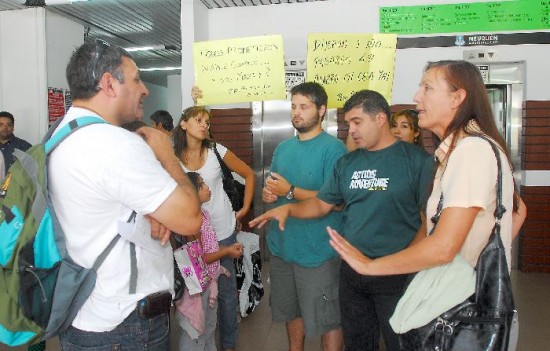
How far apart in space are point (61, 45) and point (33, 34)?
442 millimetres

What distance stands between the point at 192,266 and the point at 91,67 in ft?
3.91

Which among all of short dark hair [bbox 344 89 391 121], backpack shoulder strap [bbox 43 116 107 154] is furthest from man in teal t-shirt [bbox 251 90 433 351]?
backpack shoulder strap [bbox 43 116 107 154]

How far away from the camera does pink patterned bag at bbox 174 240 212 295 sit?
2205 millimetres

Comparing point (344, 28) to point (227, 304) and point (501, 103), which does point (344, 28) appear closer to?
point (501, 103)

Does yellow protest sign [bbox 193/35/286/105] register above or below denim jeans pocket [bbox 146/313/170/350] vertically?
above

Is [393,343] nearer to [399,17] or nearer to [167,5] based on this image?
[399,17]

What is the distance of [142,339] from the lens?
1.39 metres

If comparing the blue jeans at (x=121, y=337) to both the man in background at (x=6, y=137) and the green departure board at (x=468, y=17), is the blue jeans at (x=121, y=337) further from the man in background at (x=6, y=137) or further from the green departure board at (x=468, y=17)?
the green departure board at (x=468, y=17)

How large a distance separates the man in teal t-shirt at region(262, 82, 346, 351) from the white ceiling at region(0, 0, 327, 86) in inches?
134

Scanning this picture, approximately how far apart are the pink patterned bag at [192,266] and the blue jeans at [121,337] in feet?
2.56

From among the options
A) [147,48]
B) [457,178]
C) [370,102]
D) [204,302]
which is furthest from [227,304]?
[147,48]

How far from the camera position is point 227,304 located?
2797 millimetres

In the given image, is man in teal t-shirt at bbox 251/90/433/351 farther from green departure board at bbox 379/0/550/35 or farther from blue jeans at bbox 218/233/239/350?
green departure board at bbox 379/0/550/35

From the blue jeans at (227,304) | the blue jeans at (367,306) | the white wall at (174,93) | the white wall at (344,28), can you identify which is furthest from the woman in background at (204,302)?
the white wall at (174,93)
